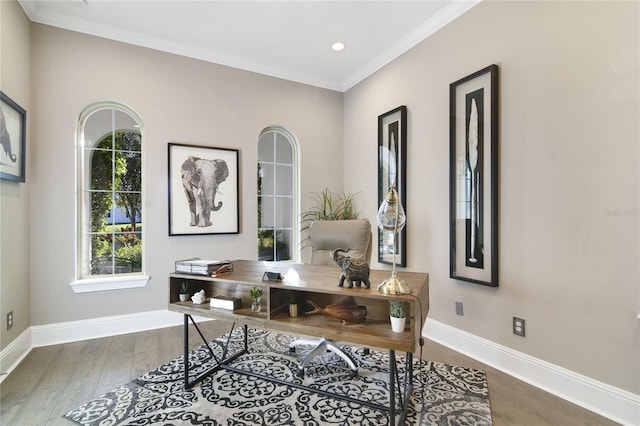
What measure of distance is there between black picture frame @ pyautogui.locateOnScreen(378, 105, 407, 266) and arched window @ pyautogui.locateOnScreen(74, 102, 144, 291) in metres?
2.53

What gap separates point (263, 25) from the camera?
117 inches

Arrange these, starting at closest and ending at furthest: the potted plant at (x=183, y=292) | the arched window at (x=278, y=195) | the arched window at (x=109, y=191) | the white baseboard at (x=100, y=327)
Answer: the potted plant at (x=183, y=292) → the white baseboard at (x=100, y=327) → the arched window at (x=109, y=191) → the arched window at (x=278, y=195)

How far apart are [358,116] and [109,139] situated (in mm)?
2750

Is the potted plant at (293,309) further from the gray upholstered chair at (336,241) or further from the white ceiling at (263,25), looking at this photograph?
the white ceiling at (263,25)

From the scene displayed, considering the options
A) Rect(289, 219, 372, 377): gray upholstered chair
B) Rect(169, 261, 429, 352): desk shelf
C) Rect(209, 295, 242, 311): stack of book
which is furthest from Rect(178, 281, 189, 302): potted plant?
Rect(289, 219, 372, 377): gray upholstered chair

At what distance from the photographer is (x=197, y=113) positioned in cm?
345

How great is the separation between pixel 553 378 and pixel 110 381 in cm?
292

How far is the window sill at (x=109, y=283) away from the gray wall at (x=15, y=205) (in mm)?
355

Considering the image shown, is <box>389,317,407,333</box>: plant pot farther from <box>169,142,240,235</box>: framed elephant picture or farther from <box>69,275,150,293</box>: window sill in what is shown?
<box>69,275,150,293</box>: window sill

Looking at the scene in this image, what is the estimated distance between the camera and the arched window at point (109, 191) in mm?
3066

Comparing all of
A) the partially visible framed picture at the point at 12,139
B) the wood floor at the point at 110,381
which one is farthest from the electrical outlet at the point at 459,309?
the partially visible framed picture at the point at 12,139

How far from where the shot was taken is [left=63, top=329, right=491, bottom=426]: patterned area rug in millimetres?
1759

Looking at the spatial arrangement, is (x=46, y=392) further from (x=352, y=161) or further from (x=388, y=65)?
(x=388, y=65)

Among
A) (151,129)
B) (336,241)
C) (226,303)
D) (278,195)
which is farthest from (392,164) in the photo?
(151,129)
